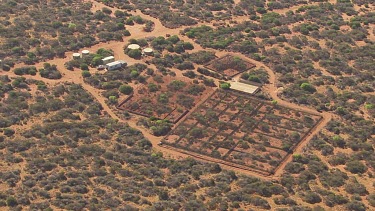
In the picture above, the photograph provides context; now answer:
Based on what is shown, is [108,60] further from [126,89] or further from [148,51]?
[126,89]

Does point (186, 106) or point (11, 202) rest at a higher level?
point (11, 202)

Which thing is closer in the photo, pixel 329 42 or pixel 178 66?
pixel 178 66

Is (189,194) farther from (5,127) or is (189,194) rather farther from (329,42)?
(329,42)

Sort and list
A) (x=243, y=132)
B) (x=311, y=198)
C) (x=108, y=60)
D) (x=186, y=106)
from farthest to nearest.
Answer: (x=108, y=60) → (x=186, y=106) → (x=243, y=132) → (x=311, y=198)

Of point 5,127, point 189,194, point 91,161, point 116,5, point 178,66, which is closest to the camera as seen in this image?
point 189,194

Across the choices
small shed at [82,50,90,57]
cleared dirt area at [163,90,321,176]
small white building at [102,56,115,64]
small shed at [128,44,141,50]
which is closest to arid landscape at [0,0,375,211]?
cleared dirt area at [163,90,321,176]

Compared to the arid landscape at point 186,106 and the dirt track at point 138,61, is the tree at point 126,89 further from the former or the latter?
the dirt track at point 138,61

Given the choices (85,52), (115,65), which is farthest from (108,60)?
(85,52)

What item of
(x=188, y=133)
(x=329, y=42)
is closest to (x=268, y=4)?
(x=329, y=42)

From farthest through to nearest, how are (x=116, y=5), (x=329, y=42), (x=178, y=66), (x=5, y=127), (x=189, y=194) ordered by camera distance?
(x=116, y=5)
(x=329, y=42)
(x=178, y=66)
(x=5, y=127)
(x=189, y=194)
